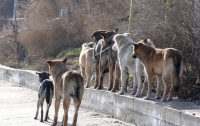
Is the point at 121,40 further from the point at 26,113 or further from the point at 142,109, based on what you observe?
the point at 26,113

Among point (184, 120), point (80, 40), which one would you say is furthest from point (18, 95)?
point (184, 120)

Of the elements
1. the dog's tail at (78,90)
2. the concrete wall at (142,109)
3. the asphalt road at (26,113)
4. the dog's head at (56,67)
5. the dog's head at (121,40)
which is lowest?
the asphalt road at (26,113)

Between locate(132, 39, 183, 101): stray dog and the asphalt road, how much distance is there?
62.2 inches

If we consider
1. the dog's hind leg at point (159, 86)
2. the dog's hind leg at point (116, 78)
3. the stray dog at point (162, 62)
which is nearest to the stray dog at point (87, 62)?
the dog's hind leg at point (116, 78)

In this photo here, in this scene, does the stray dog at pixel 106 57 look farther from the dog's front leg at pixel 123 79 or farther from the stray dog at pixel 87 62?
the dog's front leg at pixel 123 79

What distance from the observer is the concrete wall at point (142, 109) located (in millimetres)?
11070

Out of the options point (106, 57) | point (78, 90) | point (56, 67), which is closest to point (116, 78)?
point (106, 57)

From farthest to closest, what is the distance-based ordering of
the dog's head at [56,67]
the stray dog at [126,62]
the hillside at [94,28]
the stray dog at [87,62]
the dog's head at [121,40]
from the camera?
the stray dog at [87,62], the dog's head at [121,40], the stray dog at [126,62], the dog's head at [56,67], the hillside at [94,28]

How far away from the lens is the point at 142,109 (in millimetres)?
12664

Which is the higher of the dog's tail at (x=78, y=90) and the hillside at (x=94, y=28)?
the hillside at (x=94, y=28)

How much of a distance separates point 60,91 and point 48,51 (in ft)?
48.3

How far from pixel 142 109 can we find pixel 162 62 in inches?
47.7

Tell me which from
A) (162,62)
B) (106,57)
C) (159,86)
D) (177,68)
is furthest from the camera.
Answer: (106,57)

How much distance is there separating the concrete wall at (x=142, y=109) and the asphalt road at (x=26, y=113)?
0.21 m
